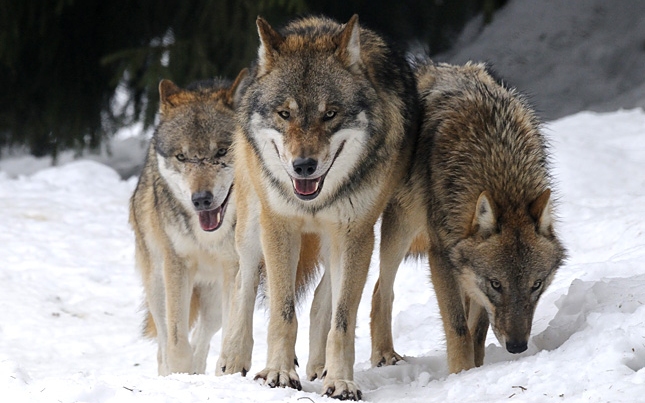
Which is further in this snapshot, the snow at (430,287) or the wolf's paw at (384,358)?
the wolf's paw at (384,358)

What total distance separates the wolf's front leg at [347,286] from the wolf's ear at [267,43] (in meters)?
0.96

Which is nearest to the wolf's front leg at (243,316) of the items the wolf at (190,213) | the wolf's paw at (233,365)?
the wolf's paw at (233,365)

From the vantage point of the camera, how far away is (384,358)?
18.9 ft

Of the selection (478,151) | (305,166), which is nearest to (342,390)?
(305,166)

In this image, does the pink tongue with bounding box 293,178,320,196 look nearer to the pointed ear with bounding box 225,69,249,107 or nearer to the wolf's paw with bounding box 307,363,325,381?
the wolf's paw with bounding box 307,363,325,381

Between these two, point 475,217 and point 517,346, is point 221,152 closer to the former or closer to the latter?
point 475,217

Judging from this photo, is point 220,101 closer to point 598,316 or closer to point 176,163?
point 176,163

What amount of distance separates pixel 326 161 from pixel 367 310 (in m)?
3.52

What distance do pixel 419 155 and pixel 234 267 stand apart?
1.57 metres

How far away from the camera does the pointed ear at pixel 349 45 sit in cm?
491

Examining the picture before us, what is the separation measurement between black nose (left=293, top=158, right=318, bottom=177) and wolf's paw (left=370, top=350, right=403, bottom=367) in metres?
1.71

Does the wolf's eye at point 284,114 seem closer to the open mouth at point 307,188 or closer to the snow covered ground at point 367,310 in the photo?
the open mouth at point 307,188

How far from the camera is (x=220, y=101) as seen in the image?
6.40m

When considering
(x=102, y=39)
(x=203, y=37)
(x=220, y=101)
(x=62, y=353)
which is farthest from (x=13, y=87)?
(x=220, y=101)
